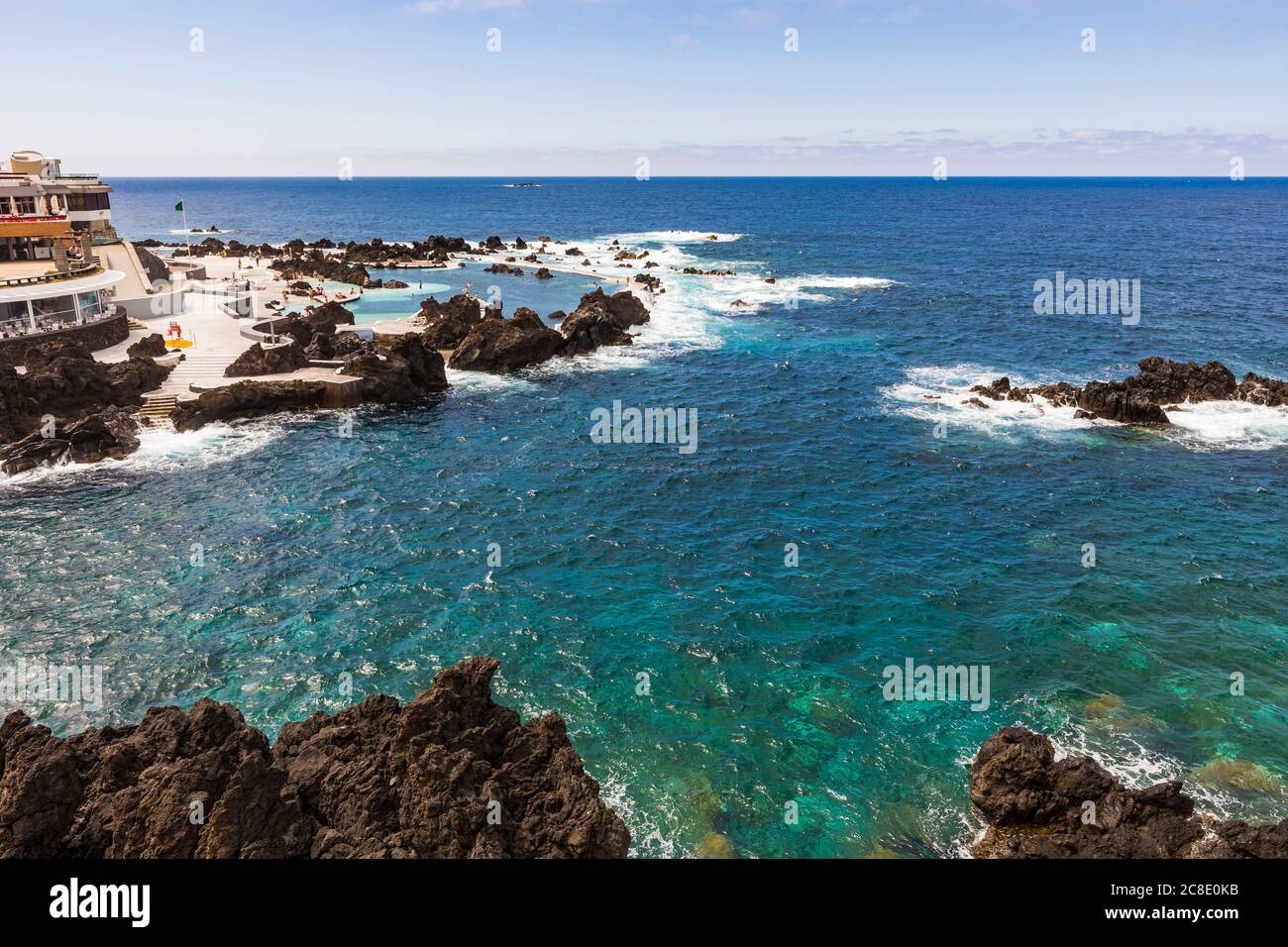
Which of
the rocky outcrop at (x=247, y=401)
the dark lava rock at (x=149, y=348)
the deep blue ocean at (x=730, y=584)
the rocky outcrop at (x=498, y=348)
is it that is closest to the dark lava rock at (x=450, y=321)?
the rocky outcrop at (x=498, y=348)

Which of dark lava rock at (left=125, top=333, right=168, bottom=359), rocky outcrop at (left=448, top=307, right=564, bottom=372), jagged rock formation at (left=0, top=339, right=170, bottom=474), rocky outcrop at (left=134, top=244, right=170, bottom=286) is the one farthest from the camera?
rocky outcrop at (left=134, top=244, right=170, bottom=286)

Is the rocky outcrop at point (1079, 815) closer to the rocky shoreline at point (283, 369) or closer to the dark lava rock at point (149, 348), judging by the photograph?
the rocky shoreline at point (283, 369)

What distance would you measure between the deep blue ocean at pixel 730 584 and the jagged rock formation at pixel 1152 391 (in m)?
2.16

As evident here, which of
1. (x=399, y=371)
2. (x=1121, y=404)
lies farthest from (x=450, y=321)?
(x=1121, y=404)

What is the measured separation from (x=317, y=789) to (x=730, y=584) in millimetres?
19761

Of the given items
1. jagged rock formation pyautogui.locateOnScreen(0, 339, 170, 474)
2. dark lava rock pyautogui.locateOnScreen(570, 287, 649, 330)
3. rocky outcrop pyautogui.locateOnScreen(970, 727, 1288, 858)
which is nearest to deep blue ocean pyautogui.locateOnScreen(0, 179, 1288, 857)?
rocky outcrop pyautogui.locateOnScreen(970, 727, 1288, 858)

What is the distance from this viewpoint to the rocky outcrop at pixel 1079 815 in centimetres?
1956

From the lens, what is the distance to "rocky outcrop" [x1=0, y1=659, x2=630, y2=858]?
17.7 meters

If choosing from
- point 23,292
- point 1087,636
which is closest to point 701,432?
point 1087,636

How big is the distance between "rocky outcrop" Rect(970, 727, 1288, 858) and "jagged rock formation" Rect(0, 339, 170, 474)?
48.9m

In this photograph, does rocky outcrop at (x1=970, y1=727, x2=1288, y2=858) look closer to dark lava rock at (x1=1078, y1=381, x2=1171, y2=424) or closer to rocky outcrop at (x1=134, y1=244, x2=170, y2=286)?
dark lava rock at (x1=1078, y1=381, x2=1171, y2=424)

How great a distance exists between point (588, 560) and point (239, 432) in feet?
95.2

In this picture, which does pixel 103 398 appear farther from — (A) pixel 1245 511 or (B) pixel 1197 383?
(B) pixel 1197 383

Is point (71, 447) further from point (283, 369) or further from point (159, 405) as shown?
point (283, 369)
